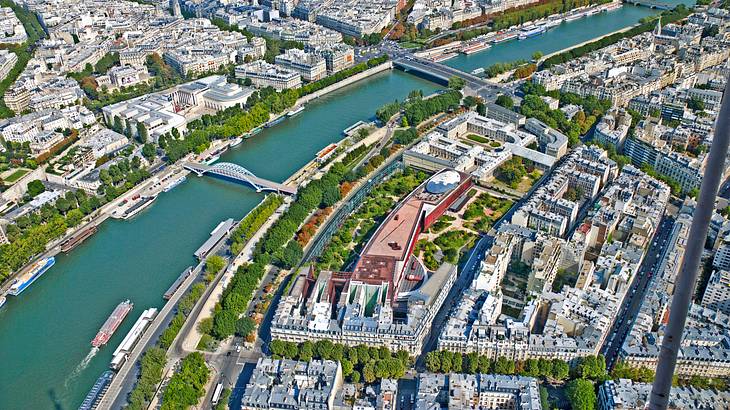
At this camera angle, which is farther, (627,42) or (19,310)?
(627,42)

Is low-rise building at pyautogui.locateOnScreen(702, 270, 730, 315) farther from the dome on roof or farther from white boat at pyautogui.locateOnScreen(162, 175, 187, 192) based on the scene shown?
white boat at pyautogui.locateOnScreen(162, 175, 187, 192)

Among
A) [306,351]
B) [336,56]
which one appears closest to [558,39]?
[336,56]

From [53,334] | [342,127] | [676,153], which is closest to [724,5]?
[676,153]

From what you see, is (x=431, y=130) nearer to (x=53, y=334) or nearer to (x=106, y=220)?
(x=106, y=220)

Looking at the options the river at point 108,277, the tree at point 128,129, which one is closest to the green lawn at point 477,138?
the river at point 108,277

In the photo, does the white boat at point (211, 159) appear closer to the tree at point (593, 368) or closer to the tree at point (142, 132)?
the tree at point (142, 132)

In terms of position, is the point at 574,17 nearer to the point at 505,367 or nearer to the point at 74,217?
the point at 505,367

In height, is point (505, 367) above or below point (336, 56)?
below
